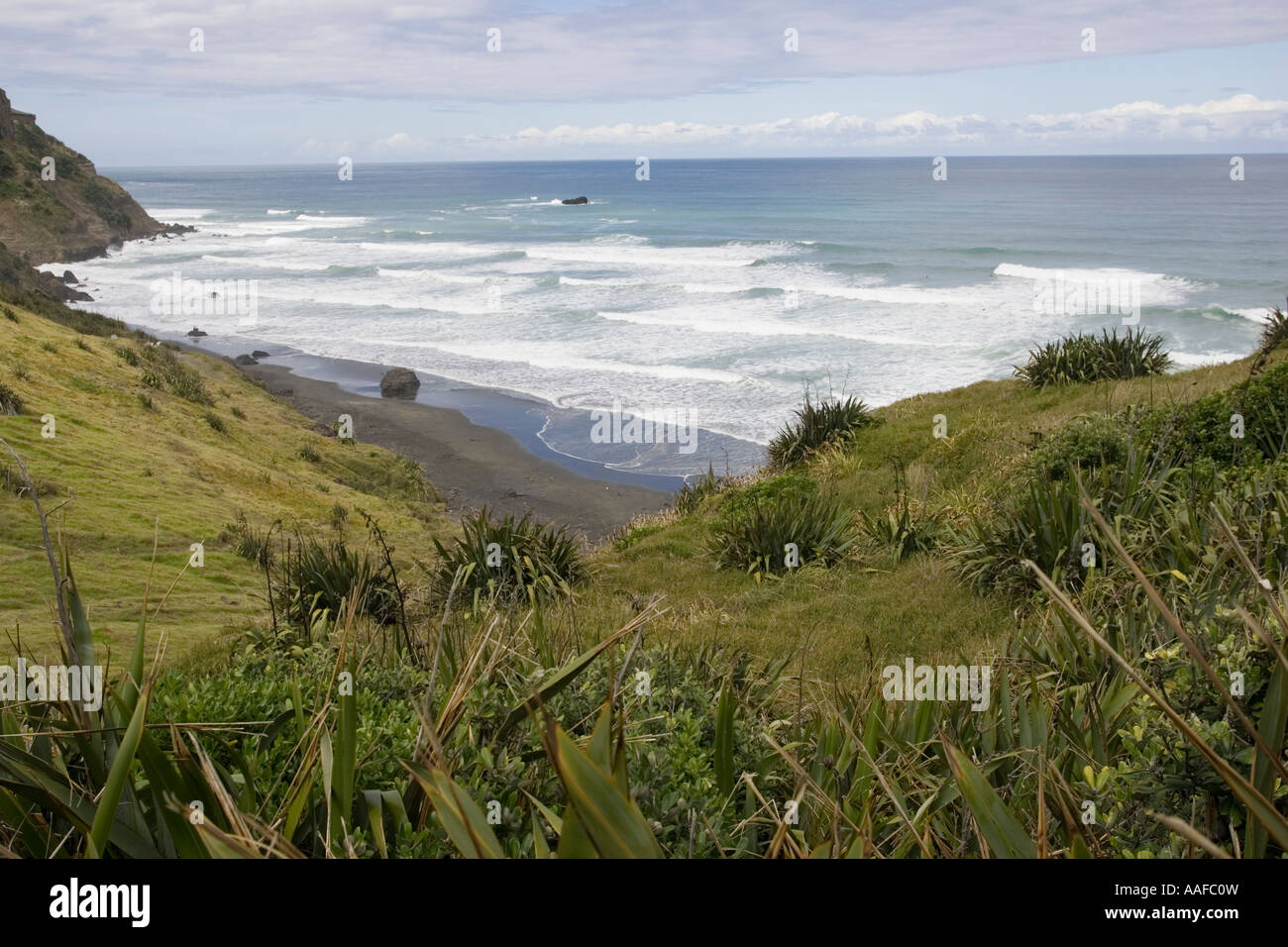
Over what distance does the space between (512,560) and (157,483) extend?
18.5ft

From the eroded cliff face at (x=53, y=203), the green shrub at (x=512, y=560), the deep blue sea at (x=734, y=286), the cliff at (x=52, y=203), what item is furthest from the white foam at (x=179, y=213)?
the green shrub at (x=512, y=560)

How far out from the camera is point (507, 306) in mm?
43000

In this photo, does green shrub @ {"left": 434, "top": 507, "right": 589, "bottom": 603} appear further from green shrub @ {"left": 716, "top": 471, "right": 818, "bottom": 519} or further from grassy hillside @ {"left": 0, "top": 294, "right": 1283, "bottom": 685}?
green shrub @ {"left": 716, "top": 471, "right": 818, "bottom": 519}

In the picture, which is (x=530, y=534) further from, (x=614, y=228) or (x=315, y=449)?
(x=614, y=228)

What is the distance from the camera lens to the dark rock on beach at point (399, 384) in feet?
95.4

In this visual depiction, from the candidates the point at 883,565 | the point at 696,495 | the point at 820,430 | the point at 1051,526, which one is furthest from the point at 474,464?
the point at 1051,526

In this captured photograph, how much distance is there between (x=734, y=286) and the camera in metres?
46.0

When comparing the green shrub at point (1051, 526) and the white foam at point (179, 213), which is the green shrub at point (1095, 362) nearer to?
the green shrub at point (1051, 526)

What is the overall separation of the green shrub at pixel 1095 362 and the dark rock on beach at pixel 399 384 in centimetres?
1810

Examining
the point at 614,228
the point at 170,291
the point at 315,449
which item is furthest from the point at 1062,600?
the point at 614,228

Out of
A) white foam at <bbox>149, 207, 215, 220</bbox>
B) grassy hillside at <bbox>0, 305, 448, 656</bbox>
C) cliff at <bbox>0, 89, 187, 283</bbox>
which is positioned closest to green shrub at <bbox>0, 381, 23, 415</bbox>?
grassy hillside at <bbox>0, 305, 448, 656</bbox>

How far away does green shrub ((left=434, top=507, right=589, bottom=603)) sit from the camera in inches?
391

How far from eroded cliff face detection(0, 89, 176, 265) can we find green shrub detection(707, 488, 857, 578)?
49543 millimetres
